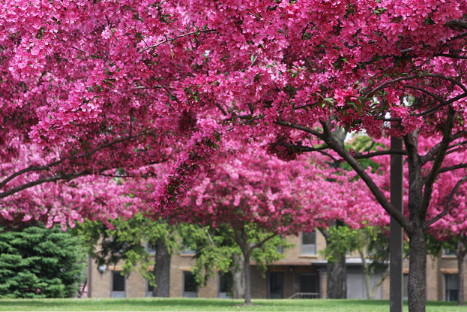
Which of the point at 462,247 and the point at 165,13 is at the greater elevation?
the point at 165,13

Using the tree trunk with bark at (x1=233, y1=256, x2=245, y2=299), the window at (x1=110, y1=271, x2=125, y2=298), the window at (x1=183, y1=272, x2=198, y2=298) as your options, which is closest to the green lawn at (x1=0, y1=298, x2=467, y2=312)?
the tree trunk with bark at (x1=233, y1=256, x2=245, y2=299)

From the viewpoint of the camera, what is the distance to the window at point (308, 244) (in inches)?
2002

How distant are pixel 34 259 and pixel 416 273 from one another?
2700cm

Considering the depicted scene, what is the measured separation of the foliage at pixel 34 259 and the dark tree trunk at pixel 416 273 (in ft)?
86.3

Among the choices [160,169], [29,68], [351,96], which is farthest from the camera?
[160,169]

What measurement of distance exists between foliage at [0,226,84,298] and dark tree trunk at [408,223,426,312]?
26313 millimetres

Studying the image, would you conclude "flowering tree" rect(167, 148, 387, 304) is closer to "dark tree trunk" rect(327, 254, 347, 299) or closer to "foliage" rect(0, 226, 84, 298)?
"foliage" rect(0, 226, 84, 298)

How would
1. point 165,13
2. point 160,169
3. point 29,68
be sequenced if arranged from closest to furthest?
point 165,13, point 29,68, point 160,169

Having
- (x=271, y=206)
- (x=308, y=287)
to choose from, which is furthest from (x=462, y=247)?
(x=308, y=287)

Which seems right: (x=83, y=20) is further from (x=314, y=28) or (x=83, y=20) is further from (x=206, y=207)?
(x=206, y=207)

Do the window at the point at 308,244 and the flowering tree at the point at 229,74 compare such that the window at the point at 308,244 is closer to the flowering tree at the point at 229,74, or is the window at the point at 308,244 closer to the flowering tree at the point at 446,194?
the flowering tree at the point at 446,194

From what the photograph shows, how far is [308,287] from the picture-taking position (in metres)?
51.1

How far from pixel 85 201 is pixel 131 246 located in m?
14.6

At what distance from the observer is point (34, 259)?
110 ft
